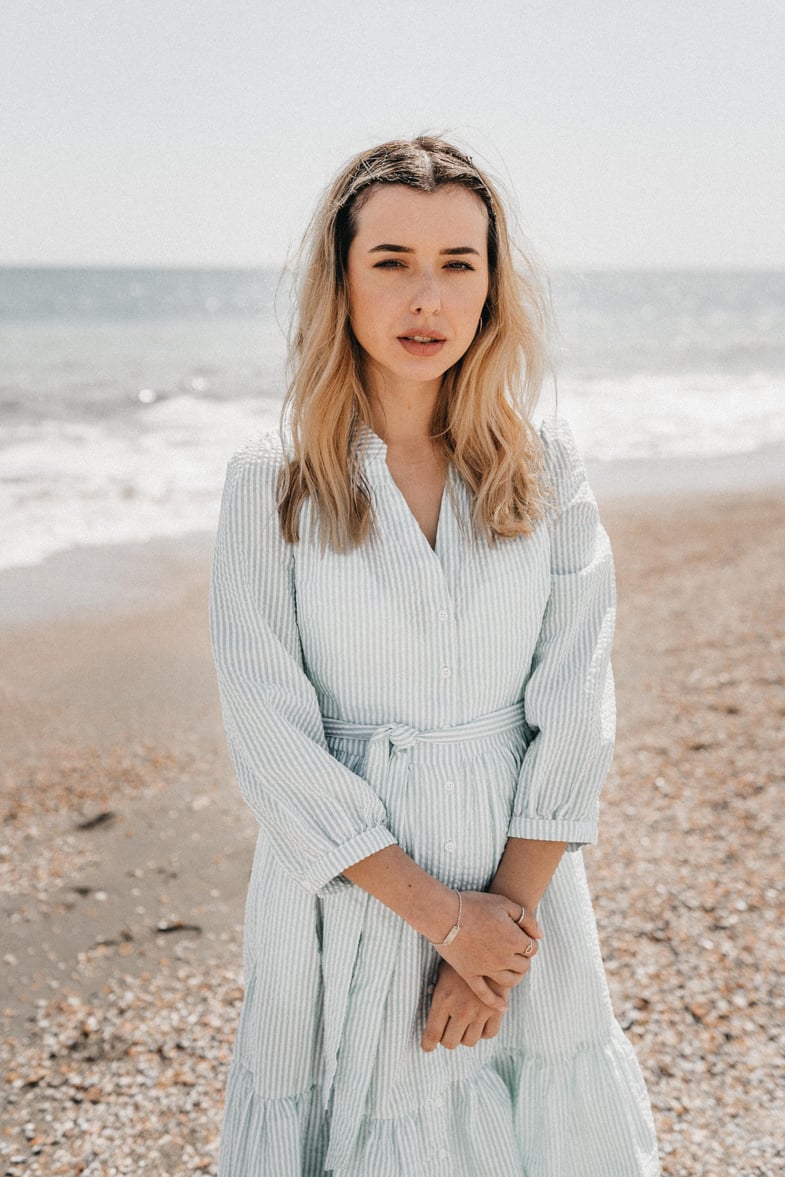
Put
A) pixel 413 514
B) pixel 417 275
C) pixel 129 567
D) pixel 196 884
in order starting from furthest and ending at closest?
1. pixel 129 567
2. pixel 196 884
3. pixel 413 514
4. pixel 417 275

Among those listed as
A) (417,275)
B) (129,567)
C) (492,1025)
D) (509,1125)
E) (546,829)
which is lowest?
(129,567)

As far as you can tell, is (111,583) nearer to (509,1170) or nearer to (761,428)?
(509,1170)

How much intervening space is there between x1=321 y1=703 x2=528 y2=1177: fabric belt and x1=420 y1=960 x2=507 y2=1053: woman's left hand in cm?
9

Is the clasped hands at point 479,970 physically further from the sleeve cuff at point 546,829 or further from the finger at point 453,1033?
the sleeve cuff at point 546,829

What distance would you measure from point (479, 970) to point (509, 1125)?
444mm

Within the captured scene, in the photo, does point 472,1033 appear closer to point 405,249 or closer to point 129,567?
point 405,249

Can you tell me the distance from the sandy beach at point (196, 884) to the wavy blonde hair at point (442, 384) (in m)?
1.76

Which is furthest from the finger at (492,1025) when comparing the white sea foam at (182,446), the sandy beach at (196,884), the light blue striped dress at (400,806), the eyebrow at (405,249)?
the white sea foam at (182,446)

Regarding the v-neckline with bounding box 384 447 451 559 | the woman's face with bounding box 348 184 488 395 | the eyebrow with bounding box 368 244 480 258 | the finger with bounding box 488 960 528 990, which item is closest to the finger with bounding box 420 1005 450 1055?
the finger with bounding box 488 960 528 990

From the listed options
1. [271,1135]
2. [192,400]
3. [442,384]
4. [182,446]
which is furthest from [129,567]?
[192,400]

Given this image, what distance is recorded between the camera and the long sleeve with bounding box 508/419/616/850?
183 cm

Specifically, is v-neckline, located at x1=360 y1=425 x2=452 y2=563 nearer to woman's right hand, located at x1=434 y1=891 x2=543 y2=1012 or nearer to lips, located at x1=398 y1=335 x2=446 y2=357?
lips, located at x1=398 y1=335 x2=446 y2=357

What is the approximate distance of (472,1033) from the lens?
1786 millimetres

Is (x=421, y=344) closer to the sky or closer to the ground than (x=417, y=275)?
closer to the ground
